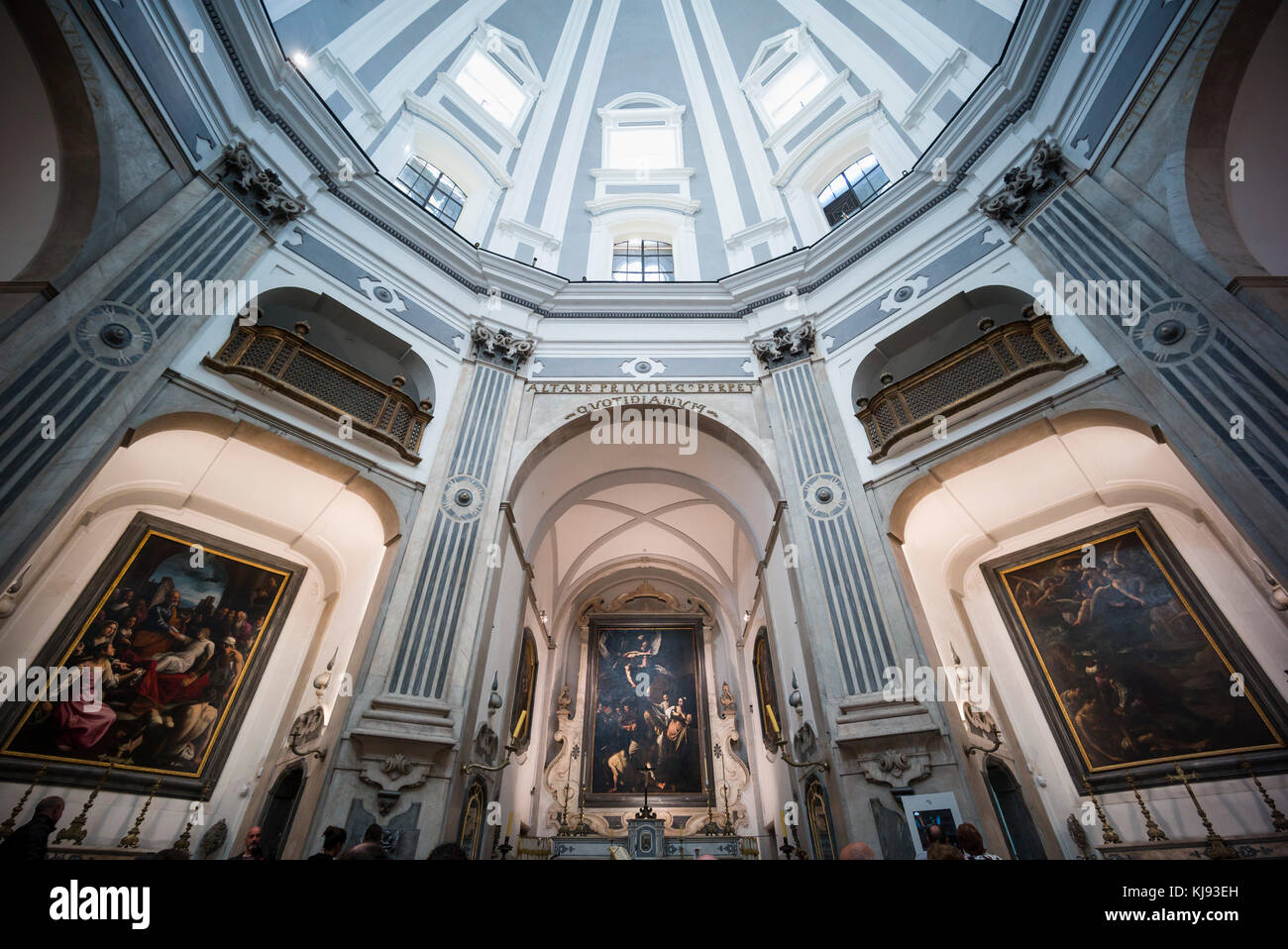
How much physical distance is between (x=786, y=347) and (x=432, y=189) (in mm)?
8518

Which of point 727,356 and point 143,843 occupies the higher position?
point 727,356

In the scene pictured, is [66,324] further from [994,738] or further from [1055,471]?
[1055,471]

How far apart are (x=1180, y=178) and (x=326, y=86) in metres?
13.2

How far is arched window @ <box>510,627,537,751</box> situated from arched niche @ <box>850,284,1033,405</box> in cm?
717

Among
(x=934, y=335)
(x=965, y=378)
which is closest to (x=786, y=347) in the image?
(x=934, y=335)

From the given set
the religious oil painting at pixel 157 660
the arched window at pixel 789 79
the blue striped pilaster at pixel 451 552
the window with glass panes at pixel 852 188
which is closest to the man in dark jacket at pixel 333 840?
the blue striped pilaster at pixel 451 552

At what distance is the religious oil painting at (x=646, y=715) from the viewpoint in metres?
12.7

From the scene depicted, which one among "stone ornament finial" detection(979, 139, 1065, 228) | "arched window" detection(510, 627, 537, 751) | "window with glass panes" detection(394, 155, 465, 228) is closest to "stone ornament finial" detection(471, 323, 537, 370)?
"window with glass panes" detection(394, 155, 465, 228)

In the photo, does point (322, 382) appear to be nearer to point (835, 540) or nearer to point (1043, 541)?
point (835, 540)

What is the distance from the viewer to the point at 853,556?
24.3ft

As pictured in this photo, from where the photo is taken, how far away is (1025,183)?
25.7 ft

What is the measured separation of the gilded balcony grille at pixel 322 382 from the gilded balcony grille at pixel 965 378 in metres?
6.80

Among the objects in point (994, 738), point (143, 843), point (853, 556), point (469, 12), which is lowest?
point (143, 843)
